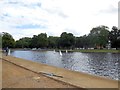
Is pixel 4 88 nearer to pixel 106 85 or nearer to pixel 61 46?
pixel 106 85

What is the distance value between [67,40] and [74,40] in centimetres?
522

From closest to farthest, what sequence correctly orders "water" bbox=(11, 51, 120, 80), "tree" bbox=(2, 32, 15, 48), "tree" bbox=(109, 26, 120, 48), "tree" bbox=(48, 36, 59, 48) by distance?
"water" bbox=(11, 51, 120, 80)
"tree" bbox=(109, 26, 120, 48)
"tree" bbox=(2, 32, 15, 48)
"tree" bbox=(48, 36, 59, 48)

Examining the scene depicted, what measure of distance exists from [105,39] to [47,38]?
63.5 metres

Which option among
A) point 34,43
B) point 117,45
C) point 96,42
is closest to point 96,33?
point 96,42

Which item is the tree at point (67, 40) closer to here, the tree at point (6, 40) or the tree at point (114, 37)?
the tree at point (6, 40)

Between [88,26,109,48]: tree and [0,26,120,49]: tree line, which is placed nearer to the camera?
[0,26,120,49]: tree line

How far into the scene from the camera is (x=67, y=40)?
14412 cm

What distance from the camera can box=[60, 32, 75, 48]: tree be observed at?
14412 cm

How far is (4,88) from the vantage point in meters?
12.3

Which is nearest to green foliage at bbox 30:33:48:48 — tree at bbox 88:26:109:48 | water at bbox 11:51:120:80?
tree at bbox 88:26:109:48

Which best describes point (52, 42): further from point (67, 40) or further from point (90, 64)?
point (90, 64)

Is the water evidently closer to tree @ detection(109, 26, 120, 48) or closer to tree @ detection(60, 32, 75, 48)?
tree @ detection(109, 26, 120, 48)

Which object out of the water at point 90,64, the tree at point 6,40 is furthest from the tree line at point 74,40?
the water at point 90,64

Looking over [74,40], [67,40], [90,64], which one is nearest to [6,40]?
[67,40]
